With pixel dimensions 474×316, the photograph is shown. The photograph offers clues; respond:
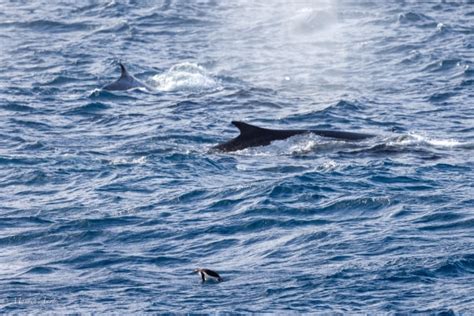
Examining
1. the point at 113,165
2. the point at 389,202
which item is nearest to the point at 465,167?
the point at 389,202

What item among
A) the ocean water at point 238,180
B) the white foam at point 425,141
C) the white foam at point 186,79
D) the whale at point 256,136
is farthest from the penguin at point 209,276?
the white foam at point 186,79

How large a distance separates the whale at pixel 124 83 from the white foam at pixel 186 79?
67cm

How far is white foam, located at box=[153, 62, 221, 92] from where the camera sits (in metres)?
37.1

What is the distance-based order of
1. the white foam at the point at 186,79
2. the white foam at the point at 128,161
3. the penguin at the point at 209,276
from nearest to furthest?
1. the penguin at the point at 209,276
2. the white foam at the point at 128,161
3. the white foam at the point at 186,79

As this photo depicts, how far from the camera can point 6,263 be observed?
19.5 metres

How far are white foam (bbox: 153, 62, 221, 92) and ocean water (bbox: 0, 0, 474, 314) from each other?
0.34ft

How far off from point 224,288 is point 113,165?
8.95 metres

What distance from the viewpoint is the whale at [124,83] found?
1437 inches

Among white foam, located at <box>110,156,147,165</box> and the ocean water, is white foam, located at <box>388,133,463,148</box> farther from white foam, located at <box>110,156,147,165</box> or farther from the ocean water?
white foam, located at <box>110,156,147,165</box>

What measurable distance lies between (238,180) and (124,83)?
13.3 metres

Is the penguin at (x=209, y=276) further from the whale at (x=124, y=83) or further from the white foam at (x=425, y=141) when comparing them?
the whale at (x=124, y=83)

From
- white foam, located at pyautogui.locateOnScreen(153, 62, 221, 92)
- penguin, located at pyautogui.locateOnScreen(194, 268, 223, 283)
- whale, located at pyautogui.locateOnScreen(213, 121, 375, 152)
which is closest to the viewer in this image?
penguin, located at pyautogui.locateOnScreen(194, 268, 223, 283)

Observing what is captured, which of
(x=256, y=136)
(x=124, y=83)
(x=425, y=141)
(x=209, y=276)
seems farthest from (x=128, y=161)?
(x=124, y=83)

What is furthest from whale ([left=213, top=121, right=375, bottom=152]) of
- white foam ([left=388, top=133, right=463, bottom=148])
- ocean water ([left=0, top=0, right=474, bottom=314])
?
white foam ([left=388, top=133, right=463, bottom=148])
